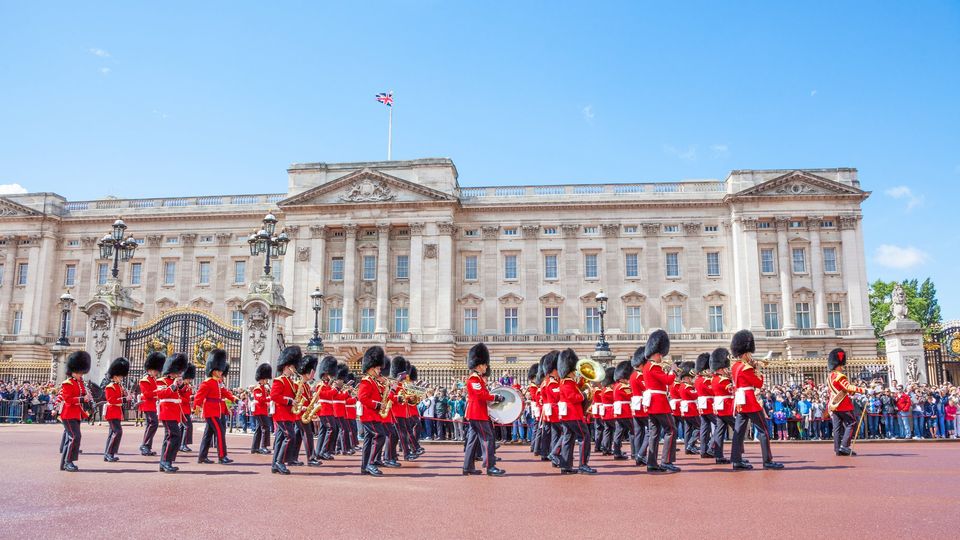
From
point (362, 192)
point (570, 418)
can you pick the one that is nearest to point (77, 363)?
point (570, 418)

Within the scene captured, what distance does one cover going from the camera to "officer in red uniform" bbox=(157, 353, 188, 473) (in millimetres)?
11797

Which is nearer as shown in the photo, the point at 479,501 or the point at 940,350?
the point at 479,501

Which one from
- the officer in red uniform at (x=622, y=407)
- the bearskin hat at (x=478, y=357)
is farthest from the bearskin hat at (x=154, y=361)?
the officer in red uniform at (x=622, y=407)

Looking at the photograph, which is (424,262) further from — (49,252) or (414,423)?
(414,423)

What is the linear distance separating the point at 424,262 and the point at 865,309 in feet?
85.8

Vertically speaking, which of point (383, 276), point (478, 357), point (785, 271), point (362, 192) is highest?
point (362, 192)

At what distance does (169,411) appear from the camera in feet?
39.9

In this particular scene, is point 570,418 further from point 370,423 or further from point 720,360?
point 720,360

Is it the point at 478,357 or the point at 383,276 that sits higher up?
the point at 383,276

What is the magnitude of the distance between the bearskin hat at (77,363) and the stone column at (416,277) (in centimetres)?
3023

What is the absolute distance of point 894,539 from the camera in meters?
6.38

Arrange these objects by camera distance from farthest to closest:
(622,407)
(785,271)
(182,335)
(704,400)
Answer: (785,271)
(182,335)
(704,400)
(622,407)

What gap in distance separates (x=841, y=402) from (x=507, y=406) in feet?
20.8

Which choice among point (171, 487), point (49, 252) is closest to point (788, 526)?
point (171, 487)
